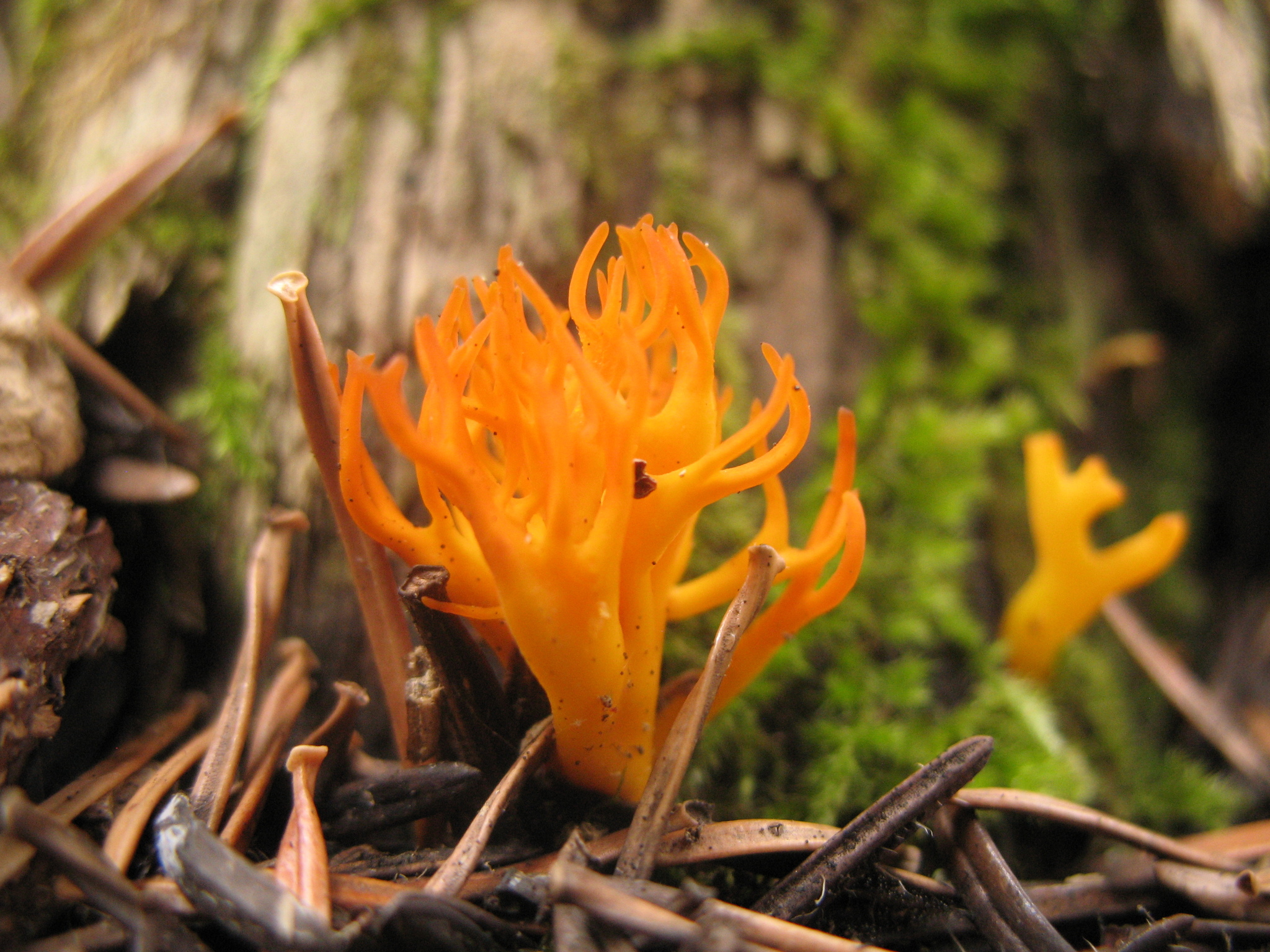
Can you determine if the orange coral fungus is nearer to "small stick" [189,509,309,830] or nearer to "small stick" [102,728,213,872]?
"small stick" [189,509,309,830]

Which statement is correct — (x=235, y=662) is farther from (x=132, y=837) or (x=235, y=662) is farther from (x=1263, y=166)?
(x=1263, y=166)

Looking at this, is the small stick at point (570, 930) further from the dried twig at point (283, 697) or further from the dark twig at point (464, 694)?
the dried twig at point (283, 697)

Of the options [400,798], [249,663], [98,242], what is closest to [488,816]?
[400,798]

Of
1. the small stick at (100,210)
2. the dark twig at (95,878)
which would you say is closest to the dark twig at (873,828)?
the dark twig at (95,878)

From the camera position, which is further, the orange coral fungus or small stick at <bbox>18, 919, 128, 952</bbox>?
the orange coral fungus

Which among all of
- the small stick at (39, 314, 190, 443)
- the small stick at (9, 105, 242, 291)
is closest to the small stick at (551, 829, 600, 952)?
the small stick at (39, 314, 190, 443)

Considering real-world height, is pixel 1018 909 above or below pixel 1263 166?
below

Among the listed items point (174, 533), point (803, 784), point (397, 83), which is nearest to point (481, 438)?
point (174, 533)

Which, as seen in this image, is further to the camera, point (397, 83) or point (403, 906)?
point (397, 83)
